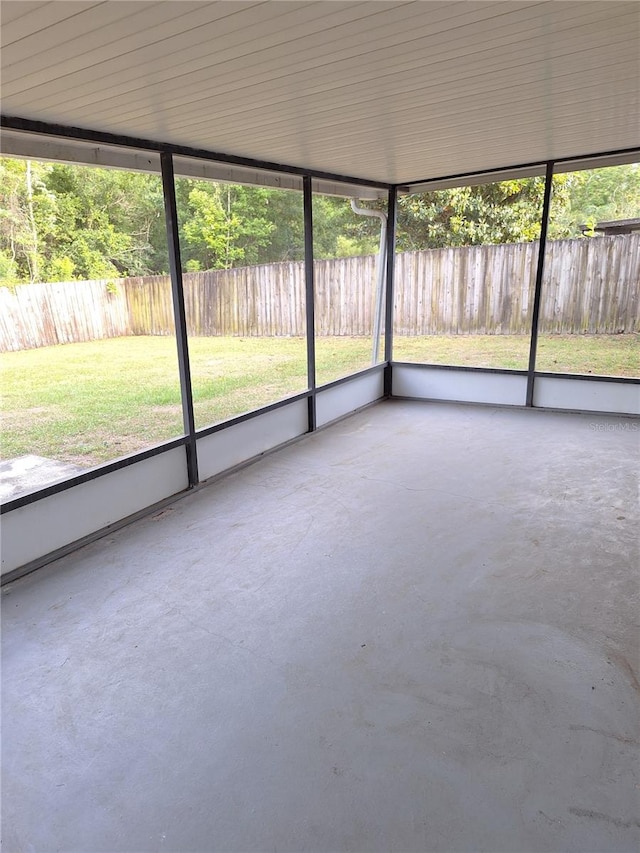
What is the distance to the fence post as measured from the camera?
3.44 metres

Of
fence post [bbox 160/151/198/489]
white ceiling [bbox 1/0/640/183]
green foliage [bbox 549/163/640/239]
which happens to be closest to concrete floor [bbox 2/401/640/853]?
fence post [bbox 160/151/198/489]

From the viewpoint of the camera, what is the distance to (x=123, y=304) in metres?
9.01

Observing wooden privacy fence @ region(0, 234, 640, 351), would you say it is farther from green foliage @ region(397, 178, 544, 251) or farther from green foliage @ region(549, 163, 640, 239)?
green foliage @ region(549, 163, 640, 239)

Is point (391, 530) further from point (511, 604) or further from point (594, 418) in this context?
point (594, 418)

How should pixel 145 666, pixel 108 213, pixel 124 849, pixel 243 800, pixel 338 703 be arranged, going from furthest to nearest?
pixel 108 213 → pixel 145 666 → pixel 338 703 → pixel 243 800 → pixel 124 849

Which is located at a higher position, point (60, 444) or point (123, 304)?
point (123, 304)

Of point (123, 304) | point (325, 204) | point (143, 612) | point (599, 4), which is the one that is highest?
point (325, 204)

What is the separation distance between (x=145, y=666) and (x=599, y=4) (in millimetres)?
3027

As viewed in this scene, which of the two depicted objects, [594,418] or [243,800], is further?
[594,418]

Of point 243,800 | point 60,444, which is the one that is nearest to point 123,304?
point 60,444

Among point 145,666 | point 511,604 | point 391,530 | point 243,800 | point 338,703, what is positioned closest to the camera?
point 243,800

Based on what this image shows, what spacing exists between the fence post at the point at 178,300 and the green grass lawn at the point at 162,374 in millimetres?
→ 1113

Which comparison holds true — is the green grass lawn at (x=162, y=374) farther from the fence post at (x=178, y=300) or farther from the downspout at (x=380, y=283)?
the fence post at (x=178, y=300)

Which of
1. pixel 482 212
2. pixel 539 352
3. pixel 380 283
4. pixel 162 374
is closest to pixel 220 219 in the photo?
pixel 162 374
